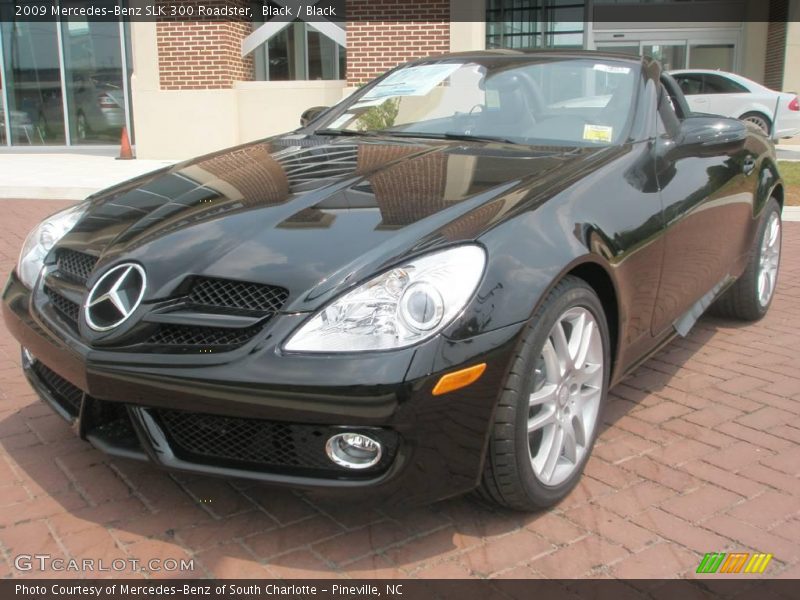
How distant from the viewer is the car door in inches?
133

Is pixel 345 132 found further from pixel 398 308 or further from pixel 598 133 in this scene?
pixel 398 308

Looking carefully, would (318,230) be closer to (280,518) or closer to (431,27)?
(280,518)

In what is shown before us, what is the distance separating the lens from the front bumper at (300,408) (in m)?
2.22

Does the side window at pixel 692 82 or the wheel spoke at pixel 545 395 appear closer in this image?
the wheel spoke at pixel 545 395

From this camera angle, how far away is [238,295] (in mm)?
2408

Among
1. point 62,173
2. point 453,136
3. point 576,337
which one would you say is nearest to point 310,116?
point 453,136

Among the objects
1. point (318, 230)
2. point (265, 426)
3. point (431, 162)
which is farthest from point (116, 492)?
point (431, 162)

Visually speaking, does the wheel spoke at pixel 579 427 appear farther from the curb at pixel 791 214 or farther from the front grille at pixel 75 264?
the curb at pixel 791 214

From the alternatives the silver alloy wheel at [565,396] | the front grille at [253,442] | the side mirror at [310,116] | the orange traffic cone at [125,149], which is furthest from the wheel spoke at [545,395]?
the orange traffic cone at [125,149]

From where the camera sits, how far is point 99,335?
248 cm

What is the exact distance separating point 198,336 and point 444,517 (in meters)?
0.99

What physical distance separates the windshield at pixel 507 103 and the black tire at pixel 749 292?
1.52 meters

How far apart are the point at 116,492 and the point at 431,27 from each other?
11.6m

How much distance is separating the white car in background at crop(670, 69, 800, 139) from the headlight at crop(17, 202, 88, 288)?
1412 centimetres
